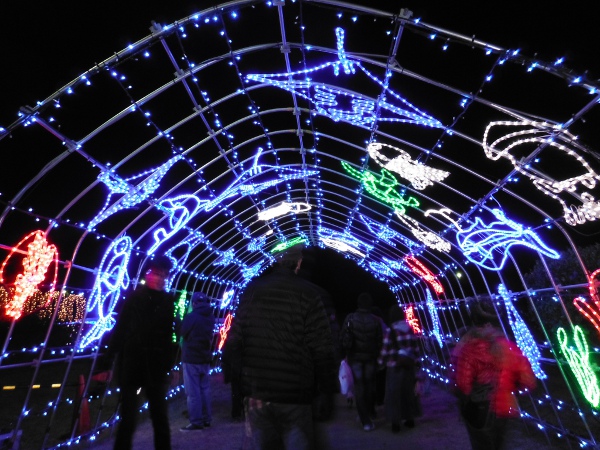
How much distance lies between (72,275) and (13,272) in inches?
71.3

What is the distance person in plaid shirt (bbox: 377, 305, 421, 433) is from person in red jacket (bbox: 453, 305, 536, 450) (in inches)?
131

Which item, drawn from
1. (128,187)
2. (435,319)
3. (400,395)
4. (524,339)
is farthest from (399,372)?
(435,319)

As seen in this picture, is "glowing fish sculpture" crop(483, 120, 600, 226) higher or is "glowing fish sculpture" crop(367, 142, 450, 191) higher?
"glowing fish sculpture" crop(367, 142, 450, 191)

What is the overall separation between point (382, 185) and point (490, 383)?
22.2ft

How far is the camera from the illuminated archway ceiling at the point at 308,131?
18.2ft

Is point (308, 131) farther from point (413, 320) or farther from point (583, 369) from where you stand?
point (413, 320)

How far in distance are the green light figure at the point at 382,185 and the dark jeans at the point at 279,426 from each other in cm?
727

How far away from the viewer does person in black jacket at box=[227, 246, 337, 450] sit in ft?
10.2

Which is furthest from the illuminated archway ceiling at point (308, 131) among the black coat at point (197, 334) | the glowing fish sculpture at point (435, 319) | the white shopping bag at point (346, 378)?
the glowing fish sculpture at point (435, 319)

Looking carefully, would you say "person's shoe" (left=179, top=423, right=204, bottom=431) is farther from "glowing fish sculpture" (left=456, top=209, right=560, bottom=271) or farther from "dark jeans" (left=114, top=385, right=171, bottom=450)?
"glowing fish sculpture" (left=456, top=209, right=560, bottom=271)

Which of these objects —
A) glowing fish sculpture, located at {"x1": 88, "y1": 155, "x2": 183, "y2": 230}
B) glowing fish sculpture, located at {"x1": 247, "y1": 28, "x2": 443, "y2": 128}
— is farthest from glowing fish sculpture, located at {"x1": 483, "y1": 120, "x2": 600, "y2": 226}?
glowing fish sculpture, located at {"x1": 88, "y1": 155, "x2": 183, "y2": 230}

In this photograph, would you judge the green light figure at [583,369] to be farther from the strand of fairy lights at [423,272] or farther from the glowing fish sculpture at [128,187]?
the glowing fish sculpture at [128,187]

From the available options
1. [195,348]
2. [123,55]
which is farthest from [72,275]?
[123,55]

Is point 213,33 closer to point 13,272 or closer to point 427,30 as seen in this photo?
point 427,30
